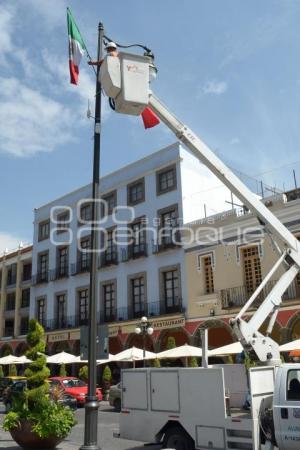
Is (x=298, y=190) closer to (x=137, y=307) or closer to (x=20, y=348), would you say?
(x=137, y=307)

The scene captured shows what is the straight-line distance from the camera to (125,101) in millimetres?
10523

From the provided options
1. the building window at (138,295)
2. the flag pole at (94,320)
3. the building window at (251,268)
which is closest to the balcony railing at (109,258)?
the building window at (138,295)

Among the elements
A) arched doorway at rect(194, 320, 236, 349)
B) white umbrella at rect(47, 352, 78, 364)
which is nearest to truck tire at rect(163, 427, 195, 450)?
arched doorway at rect(194, 320, 236, 349)

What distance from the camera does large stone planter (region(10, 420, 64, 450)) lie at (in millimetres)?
11375

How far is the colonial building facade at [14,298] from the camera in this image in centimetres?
4391

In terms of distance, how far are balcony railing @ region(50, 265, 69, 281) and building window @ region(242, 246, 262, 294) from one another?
16570 millimetres

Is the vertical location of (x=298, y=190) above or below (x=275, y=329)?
above

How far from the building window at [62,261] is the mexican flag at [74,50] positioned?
90.5 ft

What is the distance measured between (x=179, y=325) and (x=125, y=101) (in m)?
20.4

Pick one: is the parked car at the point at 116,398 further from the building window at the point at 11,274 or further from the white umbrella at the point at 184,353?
the building window at the point at 11,274

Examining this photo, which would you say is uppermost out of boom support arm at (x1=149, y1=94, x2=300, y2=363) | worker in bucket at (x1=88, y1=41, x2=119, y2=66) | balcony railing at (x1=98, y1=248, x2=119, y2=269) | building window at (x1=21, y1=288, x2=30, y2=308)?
balcony railing at (x1=98, y1=248, x2=119, y2=269)

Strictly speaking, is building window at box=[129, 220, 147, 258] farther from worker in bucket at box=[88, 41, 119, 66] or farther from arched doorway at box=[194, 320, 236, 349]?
worker in bucket at box=[88, 41, 119, 66]

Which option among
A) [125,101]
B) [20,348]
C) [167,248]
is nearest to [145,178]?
[167,248]

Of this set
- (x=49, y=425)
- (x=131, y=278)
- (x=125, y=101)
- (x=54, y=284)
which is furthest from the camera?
(x=54, y=284)
